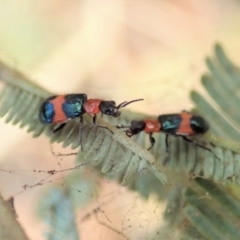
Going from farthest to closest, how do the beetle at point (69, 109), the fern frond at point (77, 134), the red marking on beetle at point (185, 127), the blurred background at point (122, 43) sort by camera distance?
1. the blurred background at point (122, 43)
2. the red marking on beetle at point (185, 127)
3. the beetle at point (69, 109)
4. the fern frond at point (77, 134)

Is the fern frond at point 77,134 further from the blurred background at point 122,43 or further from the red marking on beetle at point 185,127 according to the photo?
the blurred background at point 122,43

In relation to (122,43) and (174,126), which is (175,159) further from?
(122,43)

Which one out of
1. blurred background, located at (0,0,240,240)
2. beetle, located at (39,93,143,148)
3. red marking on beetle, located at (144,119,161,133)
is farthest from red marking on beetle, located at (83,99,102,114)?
blurred background, located at (0,0,240,240)

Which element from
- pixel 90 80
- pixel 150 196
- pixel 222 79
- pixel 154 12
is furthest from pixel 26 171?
pixel 154 12

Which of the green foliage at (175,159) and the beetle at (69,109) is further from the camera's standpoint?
the beetle at (69,109)

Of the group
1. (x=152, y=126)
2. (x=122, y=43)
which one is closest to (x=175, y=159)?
(x=152, y=126)

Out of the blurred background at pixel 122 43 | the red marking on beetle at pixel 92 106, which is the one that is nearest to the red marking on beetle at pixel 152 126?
Answer: the red marking on beetle at pixel 92 106

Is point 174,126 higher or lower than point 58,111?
higher
